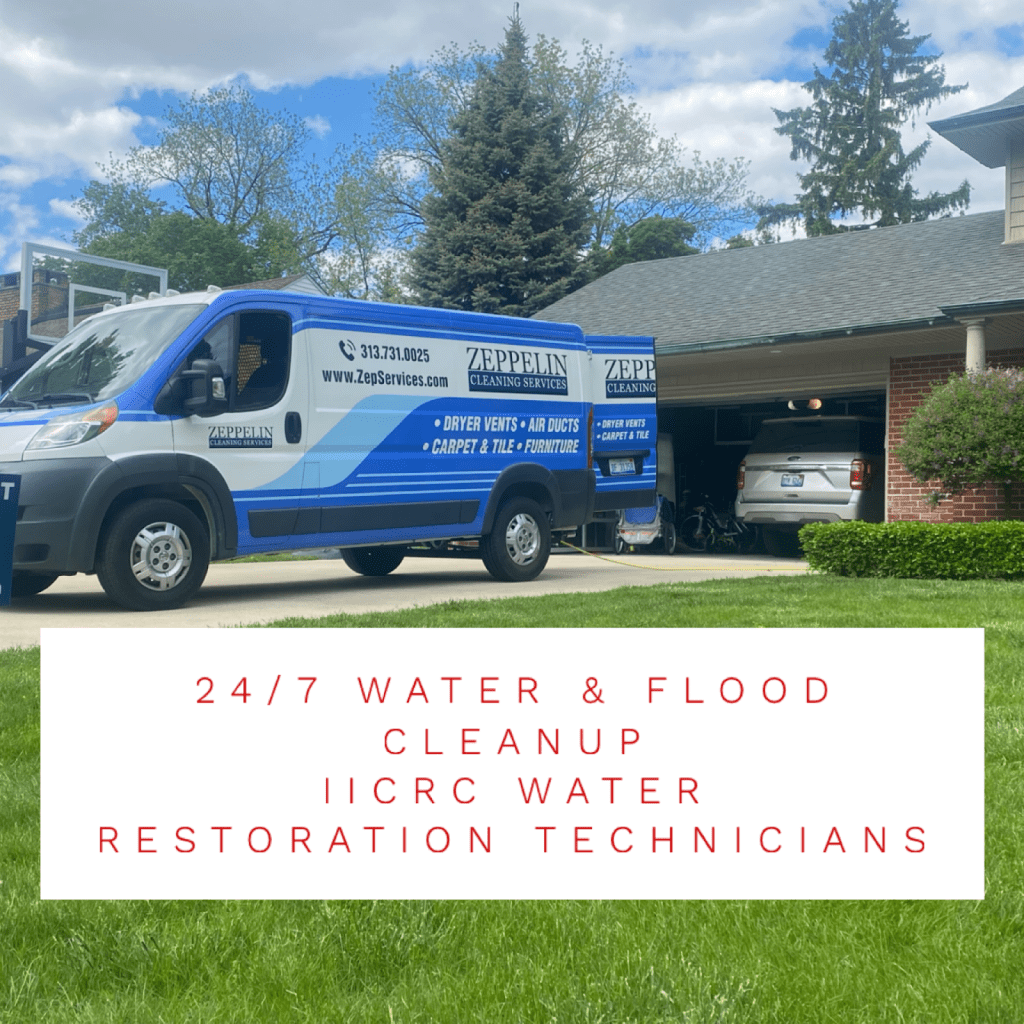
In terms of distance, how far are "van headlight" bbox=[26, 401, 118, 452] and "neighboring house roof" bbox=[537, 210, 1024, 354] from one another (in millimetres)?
9788

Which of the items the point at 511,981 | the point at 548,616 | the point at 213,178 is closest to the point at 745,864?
the point at 511,981

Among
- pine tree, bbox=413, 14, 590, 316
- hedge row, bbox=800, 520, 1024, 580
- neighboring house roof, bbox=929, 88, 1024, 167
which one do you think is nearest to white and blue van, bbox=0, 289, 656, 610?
hedge row, bbox=800, 520, 1024, 580

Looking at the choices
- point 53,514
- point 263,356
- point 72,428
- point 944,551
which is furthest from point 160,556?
point 944,551

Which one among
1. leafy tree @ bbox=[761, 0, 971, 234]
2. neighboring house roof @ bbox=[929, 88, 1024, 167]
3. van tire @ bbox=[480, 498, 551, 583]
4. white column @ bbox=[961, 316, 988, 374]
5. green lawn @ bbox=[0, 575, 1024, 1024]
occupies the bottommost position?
green lawn @ bbox=[0, 575, 1024, 1024]

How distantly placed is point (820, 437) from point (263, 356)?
31.5 ft

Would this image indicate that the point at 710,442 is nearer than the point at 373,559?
No

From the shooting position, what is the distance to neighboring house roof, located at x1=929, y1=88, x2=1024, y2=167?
51.8 feet

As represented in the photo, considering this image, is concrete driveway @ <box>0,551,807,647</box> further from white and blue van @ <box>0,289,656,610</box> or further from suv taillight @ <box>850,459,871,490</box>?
suv taillight @ <box>850,459,871,490</box>

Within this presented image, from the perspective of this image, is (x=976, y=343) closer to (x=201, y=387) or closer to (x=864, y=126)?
(x=201, y=387)

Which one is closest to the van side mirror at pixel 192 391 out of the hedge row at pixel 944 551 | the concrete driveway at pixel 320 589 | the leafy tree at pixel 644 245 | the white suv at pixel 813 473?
the concrete driveway at pixel 320 589

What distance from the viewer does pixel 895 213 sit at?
146 ft

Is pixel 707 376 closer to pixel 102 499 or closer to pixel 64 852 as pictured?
pixel 102 499

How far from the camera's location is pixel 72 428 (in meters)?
8.79

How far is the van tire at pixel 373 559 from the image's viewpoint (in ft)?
41.8
